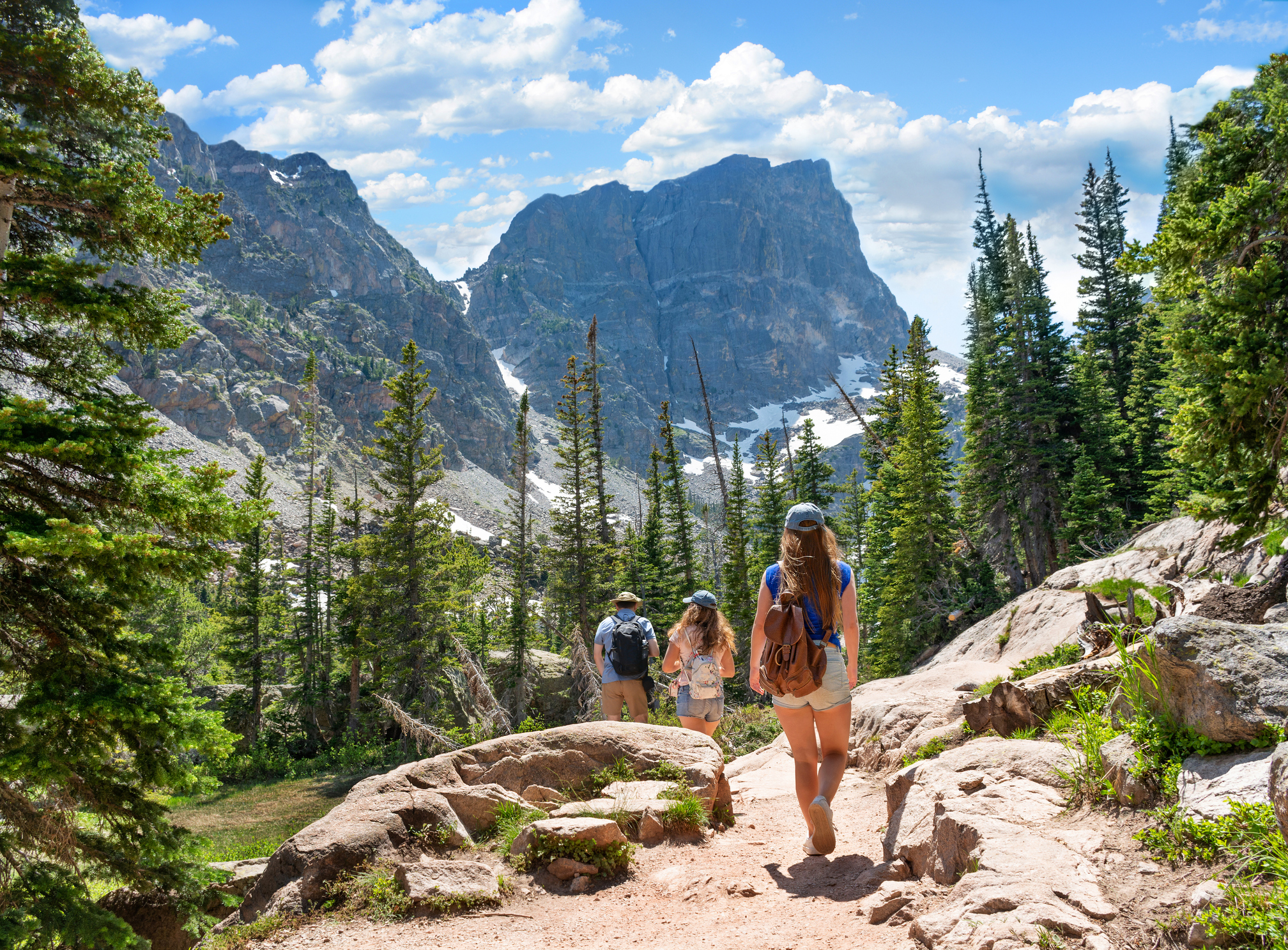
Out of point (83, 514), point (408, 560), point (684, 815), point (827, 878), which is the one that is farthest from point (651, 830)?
point (408, 560)

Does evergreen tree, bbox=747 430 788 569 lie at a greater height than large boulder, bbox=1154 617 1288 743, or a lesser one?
greater

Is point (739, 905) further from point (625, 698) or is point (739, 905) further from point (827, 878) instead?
point (625, 698)

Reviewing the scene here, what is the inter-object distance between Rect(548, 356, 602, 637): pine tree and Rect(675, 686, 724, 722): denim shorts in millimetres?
24103

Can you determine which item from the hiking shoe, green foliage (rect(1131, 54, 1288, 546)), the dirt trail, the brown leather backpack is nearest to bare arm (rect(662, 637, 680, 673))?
the dirt trail

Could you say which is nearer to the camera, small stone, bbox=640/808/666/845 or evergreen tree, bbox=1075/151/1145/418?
small stone, bbox=640/808/666/845

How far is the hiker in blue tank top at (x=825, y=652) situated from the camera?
4.61 metres

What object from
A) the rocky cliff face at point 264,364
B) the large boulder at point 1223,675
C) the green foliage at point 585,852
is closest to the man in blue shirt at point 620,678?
the green foliage at point 585,852

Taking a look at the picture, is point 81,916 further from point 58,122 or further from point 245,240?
point 245,240

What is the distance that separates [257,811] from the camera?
2056 cm

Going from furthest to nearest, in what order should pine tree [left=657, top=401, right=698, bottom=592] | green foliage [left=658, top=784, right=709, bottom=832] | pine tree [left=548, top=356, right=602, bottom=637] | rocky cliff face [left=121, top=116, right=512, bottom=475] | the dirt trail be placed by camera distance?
rocky cliff face [left=121, top=116, right=512, bottom=475] < pine tree [left=657, top=401, right=698, bottom=592] < pine tree [left=548, top=356, right=602, bottom=637] < green foliage [left=658, top=784, right=709, bottom=832] < the dirt trail

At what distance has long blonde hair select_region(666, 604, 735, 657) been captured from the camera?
7.21 meters

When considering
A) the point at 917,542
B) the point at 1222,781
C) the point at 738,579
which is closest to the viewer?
the point at 1222,781

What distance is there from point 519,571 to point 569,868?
1145 inches

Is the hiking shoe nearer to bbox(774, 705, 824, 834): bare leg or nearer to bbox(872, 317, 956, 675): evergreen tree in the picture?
bbox(774, 705, 824, 834): bare leg
